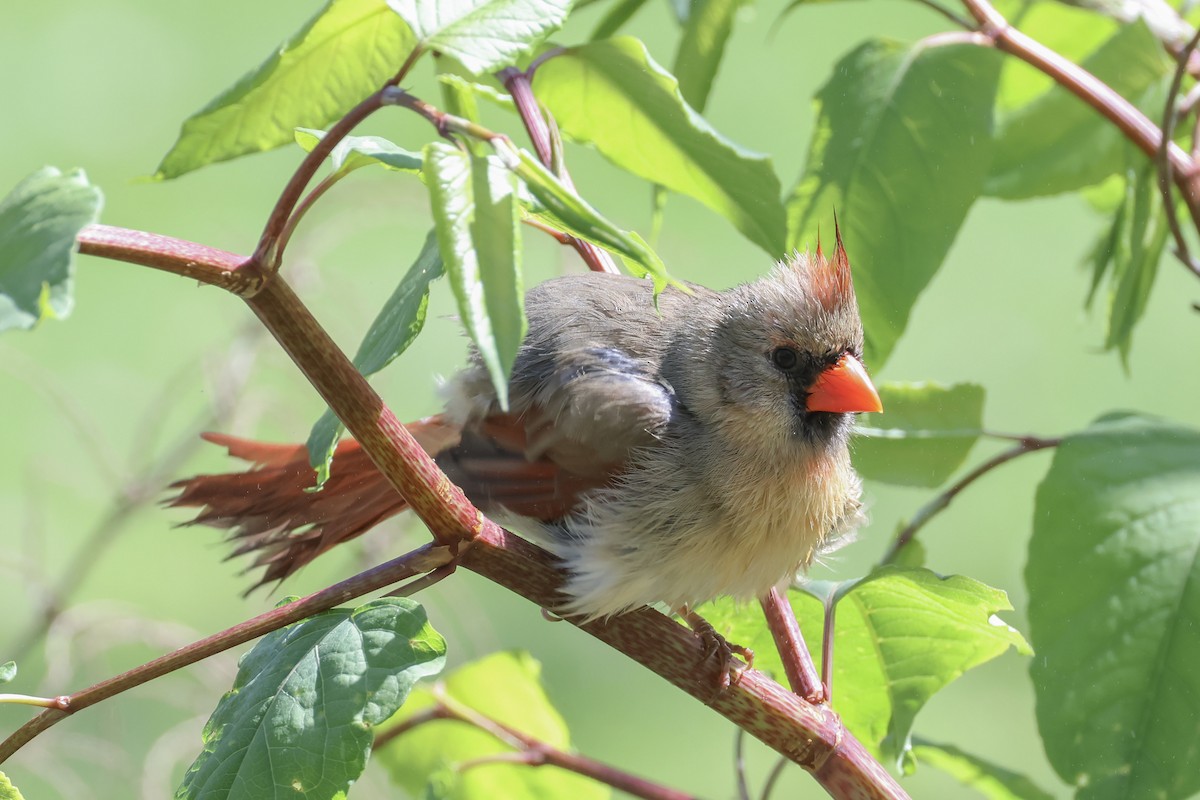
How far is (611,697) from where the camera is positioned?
4516 millimetres

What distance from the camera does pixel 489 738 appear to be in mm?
1777

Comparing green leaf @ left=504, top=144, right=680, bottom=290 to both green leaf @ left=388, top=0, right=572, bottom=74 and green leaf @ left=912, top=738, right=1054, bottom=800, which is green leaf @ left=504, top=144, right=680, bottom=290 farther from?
green leaf @ left=912, top=738, right=1054, bottom=800

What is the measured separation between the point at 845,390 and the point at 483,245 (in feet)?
3.12

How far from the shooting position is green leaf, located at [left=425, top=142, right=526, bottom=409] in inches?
29.0

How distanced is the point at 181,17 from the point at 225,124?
6772mm

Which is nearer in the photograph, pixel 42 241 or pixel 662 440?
pixel 42 241

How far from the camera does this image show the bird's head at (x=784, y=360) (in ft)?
5.52

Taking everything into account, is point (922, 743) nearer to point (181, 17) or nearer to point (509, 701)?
point (509, 701)

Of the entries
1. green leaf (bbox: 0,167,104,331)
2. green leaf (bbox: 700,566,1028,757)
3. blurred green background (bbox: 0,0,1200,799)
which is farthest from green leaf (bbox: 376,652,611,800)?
green leaf (bbox: 0,167,104,331)

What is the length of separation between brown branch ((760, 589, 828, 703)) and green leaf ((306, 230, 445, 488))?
20.0 inches

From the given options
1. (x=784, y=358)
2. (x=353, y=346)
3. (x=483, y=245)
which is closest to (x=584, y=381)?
(x=784, y=358)

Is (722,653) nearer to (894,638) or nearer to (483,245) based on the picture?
(894,638)

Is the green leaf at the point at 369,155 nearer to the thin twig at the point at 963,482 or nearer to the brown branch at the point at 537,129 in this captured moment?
the brown branch at the point at 537,129

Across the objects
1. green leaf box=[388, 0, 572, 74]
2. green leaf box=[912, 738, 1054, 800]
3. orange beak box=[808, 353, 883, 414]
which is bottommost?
green leaf box=[912, 738, 1054, 800]
